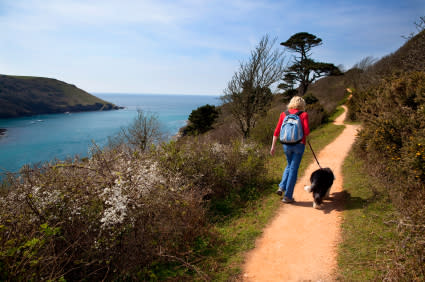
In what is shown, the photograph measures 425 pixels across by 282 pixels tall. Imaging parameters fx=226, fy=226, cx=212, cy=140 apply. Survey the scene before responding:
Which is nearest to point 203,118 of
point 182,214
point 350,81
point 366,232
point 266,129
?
point 266,129

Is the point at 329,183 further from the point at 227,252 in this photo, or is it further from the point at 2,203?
the point at 2,203

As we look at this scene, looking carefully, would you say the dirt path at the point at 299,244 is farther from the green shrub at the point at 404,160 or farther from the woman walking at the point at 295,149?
the green shrub at the point at 404,160

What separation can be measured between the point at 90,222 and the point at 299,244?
3259 mm

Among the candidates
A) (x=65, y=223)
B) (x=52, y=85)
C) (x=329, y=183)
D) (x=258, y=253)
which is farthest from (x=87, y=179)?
(x=52, y=85)

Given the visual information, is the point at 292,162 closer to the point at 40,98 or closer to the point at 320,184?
the point at 320,184

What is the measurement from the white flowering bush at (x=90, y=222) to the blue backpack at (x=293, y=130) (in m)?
2.63

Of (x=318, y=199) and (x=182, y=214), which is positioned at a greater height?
(x=182, y=214)

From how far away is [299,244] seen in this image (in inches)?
150

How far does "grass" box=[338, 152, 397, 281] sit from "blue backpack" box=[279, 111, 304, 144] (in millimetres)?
1758

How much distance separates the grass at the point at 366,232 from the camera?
9.65 feet

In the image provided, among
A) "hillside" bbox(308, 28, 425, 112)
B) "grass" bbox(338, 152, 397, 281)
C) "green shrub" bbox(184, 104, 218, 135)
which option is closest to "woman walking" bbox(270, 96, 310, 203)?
"grass" bbox(338, 152, 397, 281)

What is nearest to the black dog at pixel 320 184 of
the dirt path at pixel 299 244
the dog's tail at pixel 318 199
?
the dog's tail at pixel 318 199

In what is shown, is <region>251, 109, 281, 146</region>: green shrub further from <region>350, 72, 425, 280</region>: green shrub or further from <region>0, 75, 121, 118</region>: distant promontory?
<region>0, 75, 121, 118</region>: distant promontory

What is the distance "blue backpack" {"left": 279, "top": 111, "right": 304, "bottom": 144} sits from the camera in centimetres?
471
